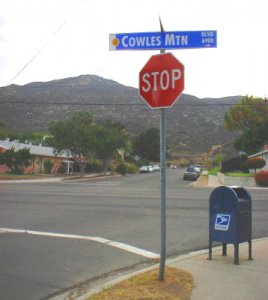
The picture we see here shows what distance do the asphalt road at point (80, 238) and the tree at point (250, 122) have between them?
5481 cm

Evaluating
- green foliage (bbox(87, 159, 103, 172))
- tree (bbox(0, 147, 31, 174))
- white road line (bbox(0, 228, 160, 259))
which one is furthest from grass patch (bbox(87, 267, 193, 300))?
green foliage (bbox(87, 159, 103, 172))

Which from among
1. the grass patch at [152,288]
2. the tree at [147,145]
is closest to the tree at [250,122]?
the tree at [147,145]

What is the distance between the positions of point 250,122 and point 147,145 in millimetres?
35933

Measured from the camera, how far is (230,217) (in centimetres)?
855

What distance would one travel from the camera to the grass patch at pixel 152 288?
6430mm

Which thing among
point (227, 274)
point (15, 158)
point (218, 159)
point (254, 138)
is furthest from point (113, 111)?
point (227, 274)

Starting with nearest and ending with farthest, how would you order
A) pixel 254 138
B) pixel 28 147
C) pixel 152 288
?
pixel 152 288 < pixel 28 147 < pixel 254 138

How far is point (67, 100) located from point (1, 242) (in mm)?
102846

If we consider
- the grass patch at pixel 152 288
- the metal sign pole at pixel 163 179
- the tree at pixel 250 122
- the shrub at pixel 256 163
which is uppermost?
the tree at pixel 250 122

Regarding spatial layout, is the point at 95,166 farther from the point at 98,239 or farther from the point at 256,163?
the point at 98,239

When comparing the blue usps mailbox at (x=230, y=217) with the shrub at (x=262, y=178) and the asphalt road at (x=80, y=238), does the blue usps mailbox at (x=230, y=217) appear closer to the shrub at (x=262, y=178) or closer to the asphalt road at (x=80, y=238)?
the asphalt road at (x=80, y=238)

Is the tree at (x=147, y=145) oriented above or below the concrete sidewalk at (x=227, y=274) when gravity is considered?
above

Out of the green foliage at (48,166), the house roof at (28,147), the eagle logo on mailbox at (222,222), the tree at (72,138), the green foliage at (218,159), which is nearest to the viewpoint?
the eagle logo on mailbox at (222,222)

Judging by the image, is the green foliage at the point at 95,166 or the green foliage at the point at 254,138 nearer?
the green foliage at the point at 95,166
